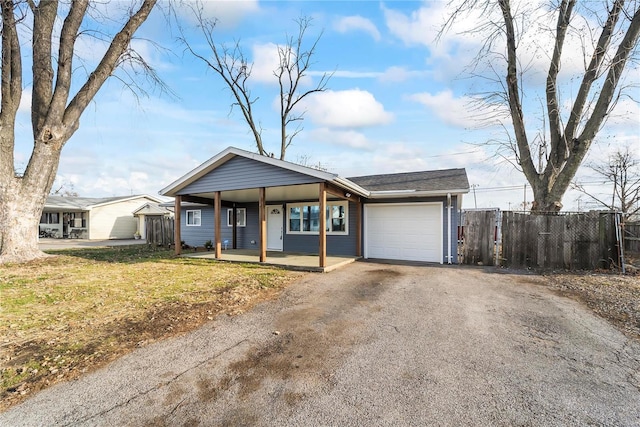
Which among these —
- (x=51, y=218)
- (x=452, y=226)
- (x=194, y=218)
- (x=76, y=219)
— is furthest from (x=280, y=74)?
(x=51, y=218)

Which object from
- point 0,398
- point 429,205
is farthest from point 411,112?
point 0,398

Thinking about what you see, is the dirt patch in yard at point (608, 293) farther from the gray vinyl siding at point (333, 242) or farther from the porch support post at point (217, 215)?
the porch support post at point (217, 215)

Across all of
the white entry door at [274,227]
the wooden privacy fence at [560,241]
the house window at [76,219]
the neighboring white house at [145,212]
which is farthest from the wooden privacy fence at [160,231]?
the wooden privacy fence at [560,241]

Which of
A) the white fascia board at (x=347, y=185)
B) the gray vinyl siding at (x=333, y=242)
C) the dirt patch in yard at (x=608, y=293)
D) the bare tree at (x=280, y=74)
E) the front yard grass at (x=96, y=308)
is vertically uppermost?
the bare tree at (x=280, y=74)

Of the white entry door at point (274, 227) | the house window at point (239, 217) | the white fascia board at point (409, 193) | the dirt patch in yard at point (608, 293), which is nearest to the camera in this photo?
the dirt patch in yard at point (608, 293)

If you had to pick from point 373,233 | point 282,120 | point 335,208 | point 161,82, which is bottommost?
point 373,233

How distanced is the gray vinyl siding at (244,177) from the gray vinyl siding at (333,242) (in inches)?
134

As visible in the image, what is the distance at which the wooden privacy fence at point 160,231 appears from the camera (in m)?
16.0

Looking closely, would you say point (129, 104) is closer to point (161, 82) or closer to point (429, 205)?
point (161, 82)

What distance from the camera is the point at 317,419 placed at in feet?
7.32

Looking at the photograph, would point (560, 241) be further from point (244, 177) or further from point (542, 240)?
point (244, 177)

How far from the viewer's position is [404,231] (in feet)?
34.7

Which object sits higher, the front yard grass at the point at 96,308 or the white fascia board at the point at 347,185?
the white fascia board at the point at 347,185

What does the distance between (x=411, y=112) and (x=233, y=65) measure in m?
14.6
